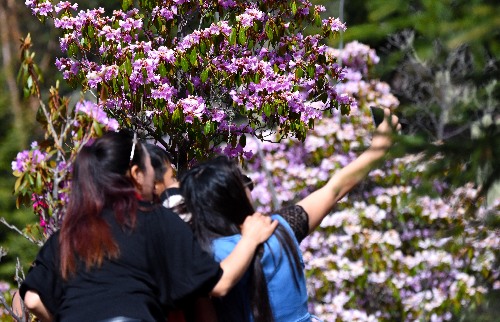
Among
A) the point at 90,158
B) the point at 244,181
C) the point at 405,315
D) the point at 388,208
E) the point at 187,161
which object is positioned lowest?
the point at 405,315

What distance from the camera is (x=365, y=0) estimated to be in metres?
2.46

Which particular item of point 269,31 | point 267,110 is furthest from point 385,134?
point 269,31

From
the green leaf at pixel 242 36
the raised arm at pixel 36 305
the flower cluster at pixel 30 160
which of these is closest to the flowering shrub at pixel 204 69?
the green leaf at pixel 242 36

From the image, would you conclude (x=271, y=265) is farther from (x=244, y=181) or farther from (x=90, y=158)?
(x=90, y=158)

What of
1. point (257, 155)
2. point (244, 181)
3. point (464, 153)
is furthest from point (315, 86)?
point (257, 155)

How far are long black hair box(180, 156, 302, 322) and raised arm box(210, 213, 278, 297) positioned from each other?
0.05 m

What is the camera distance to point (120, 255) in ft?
9.03

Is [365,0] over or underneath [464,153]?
over

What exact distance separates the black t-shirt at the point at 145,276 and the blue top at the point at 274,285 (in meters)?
0.17

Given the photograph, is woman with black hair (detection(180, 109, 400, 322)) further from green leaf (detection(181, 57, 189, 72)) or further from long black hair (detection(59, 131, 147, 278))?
green leaf (detection(181, 57, 189, 72))

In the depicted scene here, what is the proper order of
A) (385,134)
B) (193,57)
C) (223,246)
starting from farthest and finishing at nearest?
(193,57) < (223,246) < (385,134)

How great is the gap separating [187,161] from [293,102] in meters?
0.64

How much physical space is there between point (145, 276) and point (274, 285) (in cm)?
47

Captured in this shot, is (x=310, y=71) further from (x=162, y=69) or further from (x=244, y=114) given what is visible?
(x=162, y=69)
